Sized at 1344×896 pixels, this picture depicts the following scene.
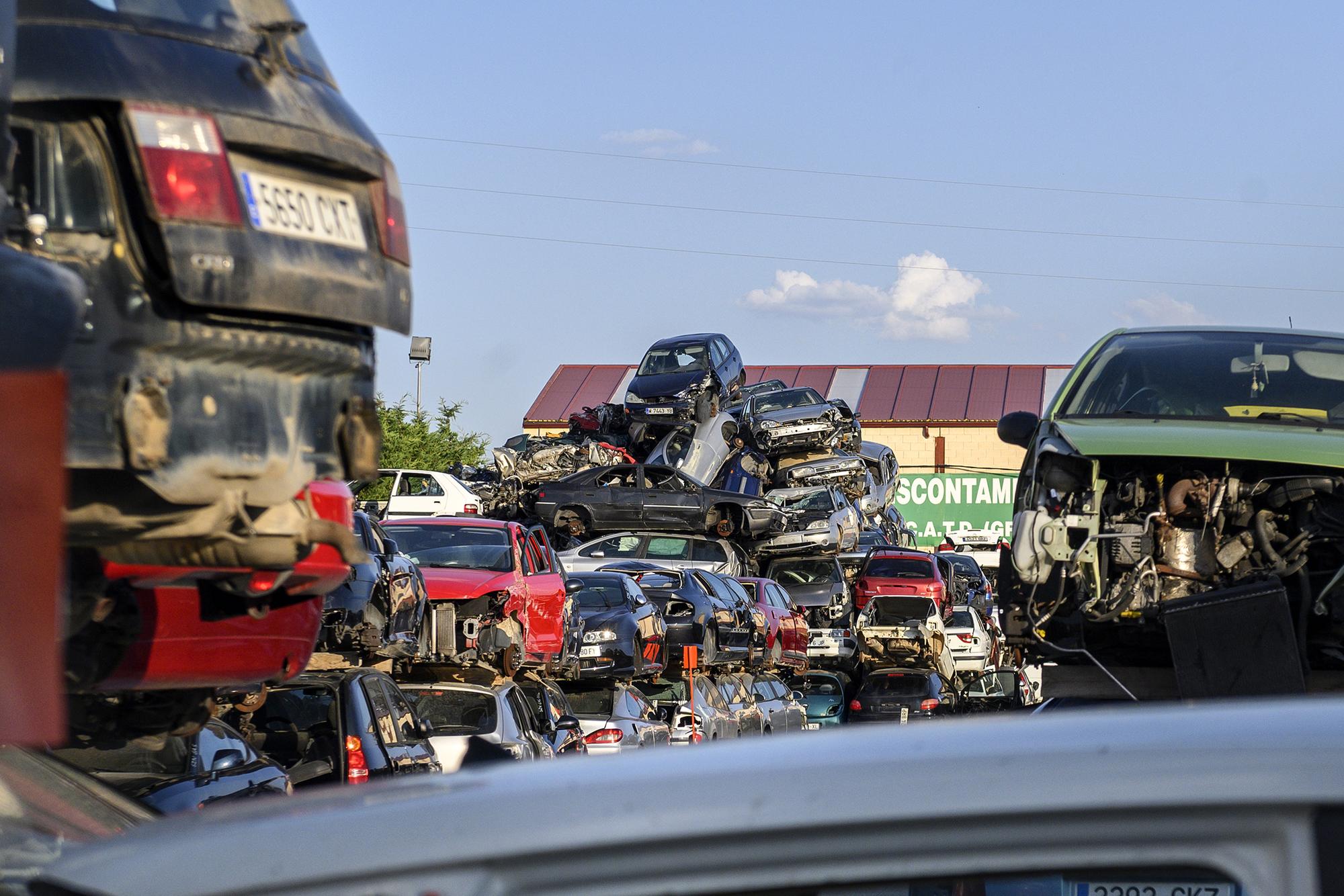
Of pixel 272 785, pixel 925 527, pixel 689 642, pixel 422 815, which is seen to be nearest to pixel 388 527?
pixel 689 642

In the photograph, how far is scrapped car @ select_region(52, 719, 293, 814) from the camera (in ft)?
22.5

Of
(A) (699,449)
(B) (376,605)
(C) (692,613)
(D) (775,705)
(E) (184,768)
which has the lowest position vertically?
(D) (775,705)

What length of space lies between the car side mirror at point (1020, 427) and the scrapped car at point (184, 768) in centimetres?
407

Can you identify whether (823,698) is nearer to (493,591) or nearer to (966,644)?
(966,644)

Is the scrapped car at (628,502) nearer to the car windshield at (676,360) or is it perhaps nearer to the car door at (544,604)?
the car windshield at (676,360)

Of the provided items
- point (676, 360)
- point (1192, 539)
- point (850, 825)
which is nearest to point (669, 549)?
point (676, 360)

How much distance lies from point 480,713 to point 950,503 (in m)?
60.1

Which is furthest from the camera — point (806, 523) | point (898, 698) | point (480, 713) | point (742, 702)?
point (806, 523)

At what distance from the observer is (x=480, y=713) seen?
516 inches

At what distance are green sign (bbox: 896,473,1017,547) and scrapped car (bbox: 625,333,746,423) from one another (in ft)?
131

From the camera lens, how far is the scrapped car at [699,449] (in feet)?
101

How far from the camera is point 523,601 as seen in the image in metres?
16.5

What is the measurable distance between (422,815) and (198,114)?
301 cm

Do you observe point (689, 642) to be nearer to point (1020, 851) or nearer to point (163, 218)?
point (163, 218)
